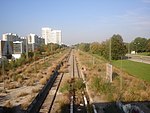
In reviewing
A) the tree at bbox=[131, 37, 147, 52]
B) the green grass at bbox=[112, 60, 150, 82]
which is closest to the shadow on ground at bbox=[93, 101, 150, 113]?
the green grass at bbox=[112, 60, 150, 82]

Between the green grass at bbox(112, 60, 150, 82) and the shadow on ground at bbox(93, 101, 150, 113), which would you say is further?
the green grass at bbox(112, 60, 150, 82)

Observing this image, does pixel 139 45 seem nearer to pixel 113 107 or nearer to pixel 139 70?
pixel 139 70

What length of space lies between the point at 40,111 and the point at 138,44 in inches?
3432

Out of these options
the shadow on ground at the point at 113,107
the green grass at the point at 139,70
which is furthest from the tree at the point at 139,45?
the shadow on ground at the point at 113,107

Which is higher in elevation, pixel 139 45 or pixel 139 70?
pixel 139 45

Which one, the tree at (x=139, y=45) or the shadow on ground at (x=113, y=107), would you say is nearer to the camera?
the shadow on ground at (x=113, y=107)

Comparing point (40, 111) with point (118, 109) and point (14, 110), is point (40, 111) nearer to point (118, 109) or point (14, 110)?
point (14, 110)

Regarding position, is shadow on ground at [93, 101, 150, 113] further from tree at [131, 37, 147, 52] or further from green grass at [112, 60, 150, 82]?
tree at [131, 37, 147, 52]

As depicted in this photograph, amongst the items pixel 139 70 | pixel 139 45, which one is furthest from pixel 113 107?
pixel 139 45

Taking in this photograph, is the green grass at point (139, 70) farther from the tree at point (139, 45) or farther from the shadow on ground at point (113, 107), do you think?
the tree at point (139, 45)

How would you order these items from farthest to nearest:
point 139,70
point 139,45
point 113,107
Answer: point 139,45 < point 139,70 < point 113,107

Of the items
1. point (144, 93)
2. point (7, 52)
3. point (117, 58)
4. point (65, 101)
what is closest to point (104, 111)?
point (65, 101)

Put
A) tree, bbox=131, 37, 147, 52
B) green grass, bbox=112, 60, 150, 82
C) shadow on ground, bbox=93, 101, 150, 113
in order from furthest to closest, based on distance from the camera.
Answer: tree, bbox=131, 37, 147, 52, green grass, bbox=112, 60, 150, 82, shadow on ground, bbox=93, 101, 150, 113

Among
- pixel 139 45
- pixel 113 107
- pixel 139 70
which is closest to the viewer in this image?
pixel 113 107
